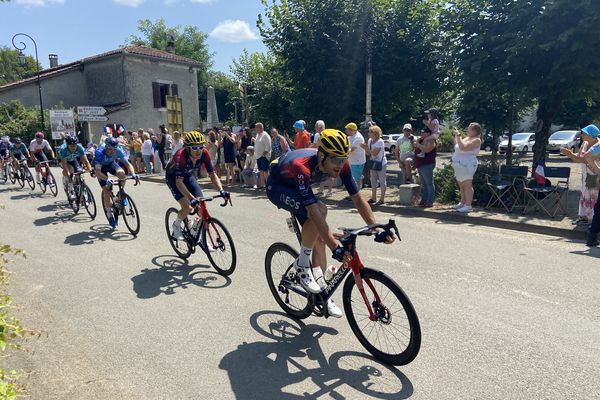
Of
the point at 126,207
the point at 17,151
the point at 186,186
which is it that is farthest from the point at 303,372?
the point at 17,151

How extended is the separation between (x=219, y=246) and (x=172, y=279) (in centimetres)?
75

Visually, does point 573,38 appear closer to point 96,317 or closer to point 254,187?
point 254,187

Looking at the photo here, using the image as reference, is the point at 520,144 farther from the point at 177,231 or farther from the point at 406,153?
the point at 177,231

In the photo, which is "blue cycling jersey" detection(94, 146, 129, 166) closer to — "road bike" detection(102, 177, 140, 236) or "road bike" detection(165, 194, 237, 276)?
"road bike" detection(102, 177, 140, 236)

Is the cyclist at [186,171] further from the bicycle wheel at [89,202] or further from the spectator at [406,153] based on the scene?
the spectator at [406,153]

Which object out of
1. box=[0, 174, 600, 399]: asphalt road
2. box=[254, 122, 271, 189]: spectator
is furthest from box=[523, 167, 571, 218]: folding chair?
box=[254, 122, 271, 189]: spectator

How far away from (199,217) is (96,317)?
6.56ft

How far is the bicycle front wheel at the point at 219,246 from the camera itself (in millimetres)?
5888

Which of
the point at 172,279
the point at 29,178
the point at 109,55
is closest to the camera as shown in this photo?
the point at 172,279

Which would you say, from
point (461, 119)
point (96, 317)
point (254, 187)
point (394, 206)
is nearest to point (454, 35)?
point (394, 206)

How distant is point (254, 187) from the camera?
47.6 ft

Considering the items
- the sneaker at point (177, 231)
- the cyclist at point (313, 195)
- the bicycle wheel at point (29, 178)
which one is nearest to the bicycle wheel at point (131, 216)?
the sneaker at point (177, 231)

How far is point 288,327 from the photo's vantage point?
438cm

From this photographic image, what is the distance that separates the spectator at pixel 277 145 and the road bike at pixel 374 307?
950cm
